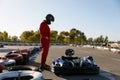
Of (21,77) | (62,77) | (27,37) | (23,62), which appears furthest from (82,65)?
(27,37)

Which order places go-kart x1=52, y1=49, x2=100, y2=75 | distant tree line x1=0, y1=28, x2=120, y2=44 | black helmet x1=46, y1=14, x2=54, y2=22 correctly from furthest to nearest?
1. distant tree line x1=0, y1=28, x2=120, y2=44
2. black helmet x1=46, y1=14, x2=54, y2=22
3. go-kart x1=52, y1=49, x2=100, y2=75

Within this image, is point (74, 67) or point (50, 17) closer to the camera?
point (74, 67)

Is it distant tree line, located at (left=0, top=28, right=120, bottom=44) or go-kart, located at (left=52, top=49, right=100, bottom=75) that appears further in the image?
distant tree line, located at (left=0, top=28, right=120, bottom=44)

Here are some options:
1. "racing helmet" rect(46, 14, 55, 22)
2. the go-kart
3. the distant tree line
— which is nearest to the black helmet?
"racing helmet" rect(46, 14, 55, 22)

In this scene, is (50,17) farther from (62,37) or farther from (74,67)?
(62,37)

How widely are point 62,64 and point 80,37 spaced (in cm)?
12878

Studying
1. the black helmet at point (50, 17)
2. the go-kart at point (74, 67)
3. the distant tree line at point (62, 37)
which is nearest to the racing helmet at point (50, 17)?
the black helmet at point (50, 17)

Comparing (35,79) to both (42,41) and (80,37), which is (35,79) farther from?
(80,37)

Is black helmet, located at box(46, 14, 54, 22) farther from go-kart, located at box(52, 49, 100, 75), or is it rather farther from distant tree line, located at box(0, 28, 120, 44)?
distant tree line, located at box(0, 28, 120, 44)

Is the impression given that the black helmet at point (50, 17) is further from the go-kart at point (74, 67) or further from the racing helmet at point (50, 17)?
the go-kart at point (74, 67)

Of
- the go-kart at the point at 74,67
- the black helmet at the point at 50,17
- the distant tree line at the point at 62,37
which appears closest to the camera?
the go-kart at the point at 74,67

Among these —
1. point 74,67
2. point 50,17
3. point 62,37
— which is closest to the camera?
point 74,67

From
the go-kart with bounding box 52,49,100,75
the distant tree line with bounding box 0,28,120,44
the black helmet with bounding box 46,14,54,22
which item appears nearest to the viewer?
the go-kart with bounding box 52,49,100,75

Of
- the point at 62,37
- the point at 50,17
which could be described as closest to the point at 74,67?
the point at 50,17
